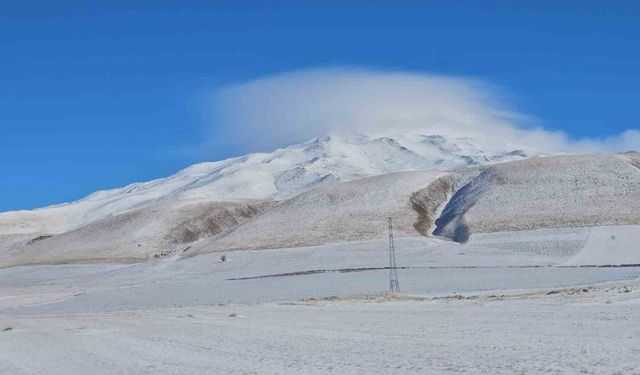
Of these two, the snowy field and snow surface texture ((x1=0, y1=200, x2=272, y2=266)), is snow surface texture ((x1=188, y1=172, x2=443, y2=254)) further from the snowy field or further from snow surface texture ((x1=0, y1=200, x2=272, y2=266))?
the snowy field

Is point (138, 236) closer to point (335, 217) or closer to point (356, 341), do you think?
point (335, 217)

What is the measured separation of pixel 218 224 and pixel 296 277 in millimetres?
61443

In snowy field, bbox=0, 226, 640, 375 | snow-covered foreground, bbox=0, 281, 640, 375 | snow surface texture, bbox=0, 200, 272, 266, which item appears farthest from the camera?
snow surface texture, bbox=0, 200, 272, 266

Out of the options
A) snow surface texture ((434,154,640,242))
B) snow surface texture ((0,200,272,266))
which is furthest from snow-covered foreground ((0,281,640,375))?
snow surface texture ((0,200,272,266))

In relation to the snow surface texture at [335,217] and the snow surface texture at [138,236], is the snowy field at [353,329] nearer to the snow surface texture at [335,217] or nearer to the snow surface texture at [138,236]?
the snow surface texture at [335,217]

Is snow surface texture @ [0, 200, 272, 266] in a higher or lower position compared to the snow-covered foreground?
higher

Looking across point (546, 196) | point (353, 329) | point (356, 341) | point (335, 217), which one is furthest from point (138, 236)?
point (356, 341)

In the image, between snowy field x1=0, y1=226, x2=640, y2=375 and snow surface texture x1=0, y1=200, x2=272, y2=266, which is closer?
snowy field x1=0, y1=226, x2=640, y2=375

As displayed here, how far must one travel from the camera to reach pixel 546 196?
96.1 metres

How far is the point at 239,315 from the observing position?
3083 cm

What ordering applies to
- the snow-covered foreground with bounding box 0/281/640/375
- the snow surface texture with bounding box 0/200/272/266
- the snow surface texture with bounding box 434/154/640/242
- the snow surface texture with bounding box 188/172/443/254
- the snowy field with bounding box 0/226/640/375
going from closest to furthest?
the snow-covered foreground with bounding box 0/281/640/375, the snowy field with bounding box 0/226/640/375, the snow surface texture with bounding box 434/154/640/242, the snow surface texture with bounding box 188/172/443/254, the snow surface texture with bounding box 0/200/272/266

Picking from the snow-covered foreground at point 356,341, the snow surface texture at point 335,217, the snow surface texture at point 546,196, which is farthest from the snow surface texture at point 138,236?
the snow-covered foreground at point 356,341

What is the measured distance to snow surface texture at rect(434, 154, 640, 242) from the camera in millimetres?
84562

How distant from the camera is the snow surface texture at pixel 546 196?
277ft
